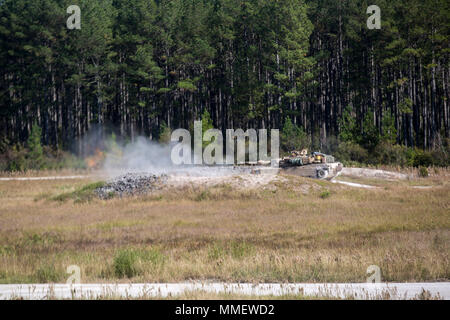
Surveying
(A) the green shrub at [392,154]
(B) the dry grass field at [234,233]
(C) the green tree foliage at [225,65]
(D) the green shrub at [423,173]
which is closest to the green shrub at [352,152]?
(A) the green shrub at [392,154]

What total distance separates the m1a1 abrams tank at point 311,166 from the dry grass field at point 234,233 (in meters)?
1.95

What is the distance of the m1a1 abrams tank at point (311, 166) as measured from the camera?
3768cm

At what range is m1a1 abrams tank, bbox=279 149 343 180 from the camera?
124 ft

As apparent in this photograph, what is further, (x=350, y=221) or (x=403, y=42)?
(x=403, y=42)

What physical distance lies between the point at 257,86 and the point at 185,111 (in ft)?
53.1

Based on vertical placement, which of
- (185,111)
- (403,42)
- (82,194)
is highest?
(403,42)

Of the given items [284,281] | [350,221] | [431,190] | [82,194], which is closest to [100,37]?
[82,194]

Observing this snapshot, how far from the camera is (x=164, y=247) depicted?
17844 mm

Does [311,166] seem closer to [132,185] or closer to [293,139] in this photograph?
[132,185]

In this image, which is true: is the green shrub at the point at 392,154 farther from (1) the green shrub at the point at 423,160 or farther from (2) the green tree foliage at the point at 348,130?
(2) the green tree foliage at the point at 348,130

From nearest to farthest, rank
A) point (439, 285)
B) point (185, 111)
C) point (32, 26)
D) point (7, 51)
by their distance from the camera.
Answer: point (439, 285)
point (32, 26)
point (7, 51)
point (185, 111)

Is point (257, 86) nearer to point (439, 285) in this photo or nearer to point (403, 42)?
point (403, 42)

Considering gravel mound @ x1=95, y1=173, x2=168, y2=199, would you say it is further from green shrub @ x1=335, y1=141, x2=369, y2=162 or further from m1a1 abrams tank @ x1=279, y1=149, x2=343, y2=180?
green shrub @ x1=335, y1=141, x2=369, y2=162
